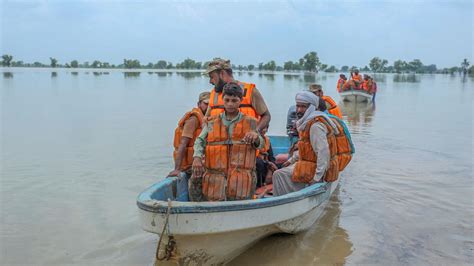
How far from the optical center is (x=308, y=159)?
5293mm

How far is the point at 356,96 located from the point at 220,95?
20085 millimetres

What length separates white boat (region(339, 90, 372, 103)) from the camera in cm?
2400

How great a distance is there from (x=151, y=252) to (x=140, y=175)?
3431mm

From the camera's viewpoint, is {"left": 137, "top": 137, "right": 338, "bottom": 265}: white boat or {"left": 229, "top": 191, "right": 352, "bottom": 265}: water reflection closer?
{"left": 137, "top": 137, "right": 338, "bottom": 265}: white boat

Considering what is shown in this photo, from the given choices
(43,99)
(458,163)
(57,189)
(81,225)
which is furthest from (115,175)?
(43,99)

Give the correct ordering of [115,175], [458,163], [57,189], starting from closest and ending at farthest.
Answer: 1. [57,189]
2. [115,175]
3. [458,163]

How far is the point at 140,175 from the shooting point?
8.65 metres

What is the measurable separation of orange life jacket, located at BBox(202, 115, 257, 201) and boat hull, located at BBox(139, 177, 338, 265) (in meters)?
0.36

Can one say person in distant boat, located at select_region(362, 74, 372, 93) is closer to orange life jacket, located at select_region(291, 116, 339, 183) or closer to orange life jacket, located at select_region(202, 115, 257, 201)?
orange life jacket, located at select_region(291, 116, 339, 183)

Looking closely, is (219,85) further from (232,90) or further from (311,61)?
(311,61)

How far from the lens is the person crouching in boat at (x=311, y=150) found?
5098mm

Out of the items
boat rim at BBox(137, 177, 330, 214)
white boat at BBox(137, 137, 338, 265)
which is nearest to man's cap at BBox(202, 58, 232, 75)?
white boat at BBox(137, 137, 338, 265)

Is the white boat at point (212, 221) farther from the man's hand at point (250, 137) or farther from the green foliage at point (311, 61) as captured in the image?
the green foliage at point (311, 61)

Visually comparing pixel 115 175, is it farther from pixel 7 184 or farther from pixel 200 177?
pixel 200 177
